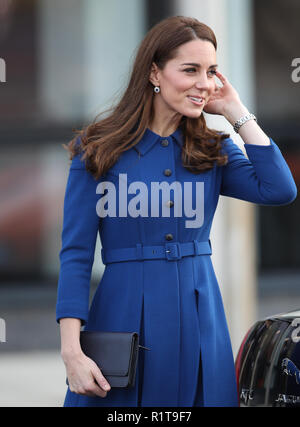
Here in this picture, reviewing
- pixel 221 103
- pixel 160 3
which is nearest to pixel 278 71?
pixel 160 3

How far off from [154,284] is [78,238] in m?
0.24

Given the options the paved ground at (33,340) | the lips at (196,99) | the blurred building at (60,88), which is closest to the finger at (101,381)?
the lips at (196,99)

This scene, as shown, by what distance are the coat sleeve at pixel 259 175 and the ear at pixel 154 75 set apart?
26 centimetres

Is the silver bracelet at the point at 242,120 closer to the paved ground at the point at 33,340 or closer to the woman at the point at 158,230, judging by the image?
the woman at the point at 158,230

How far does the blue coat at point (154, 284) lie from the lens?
2.43 m

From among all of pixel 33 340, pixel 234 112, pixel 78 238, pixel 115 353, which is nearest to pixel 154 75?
pixel 234 112

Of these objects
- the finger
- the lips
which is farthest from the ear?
the finger

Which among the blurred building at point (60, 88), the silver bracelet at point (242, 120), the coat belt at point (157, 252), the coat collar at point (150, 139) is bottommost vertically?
the coat belt at point (157, 252)

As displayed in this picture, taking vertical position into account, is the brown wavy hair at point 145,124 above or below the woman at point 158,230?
above

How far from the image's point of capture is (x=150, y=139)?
99.8 inches

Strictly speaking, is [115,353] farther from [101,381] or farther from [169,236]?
[169,236]

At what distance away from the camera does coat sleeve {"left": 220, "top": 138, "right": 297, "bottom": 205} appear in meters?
2.51

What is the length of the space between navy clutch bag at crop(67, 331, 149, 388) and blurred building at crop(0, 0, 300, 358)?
4527mm
